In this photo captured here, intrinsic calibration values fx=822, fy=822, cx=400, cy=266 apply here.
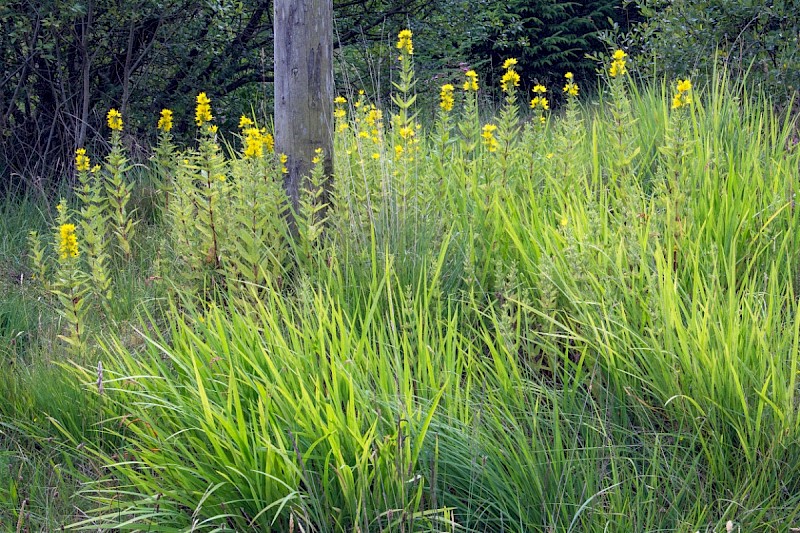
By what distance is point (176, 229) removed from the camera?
12.1 ft

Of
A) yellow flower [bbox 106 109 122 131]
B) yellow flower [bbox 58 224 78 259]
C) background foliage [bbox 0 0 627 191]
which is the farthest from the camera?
background foliage [bbox 0 0 627 191]

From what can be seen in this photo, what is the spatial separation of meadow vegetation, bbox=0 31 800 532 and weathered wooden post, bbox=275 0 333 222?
25cm

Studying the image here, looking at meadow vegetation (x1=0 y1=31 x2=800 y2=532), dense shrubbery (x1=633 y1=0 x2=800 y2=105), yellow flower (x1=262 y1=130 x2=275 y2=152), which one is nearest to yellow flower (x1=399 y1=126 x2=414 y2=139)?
meadow vegetation (x1=0 y1=31 x2=800 y2=532)

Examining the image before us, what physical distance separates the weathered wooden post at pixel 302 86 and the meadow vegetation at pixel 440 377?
246 millimetres

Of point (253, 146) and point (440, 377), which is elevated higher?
point (253, 146)

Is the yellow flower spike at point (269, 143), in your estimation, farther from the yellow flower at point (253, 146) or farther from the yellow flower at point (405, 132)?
the yellow flower at point (405, 132)

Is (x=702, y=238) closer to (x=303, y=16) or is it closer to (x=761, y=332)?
(x=761, y=332)

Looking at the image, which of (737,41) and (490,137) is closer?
(490,137)

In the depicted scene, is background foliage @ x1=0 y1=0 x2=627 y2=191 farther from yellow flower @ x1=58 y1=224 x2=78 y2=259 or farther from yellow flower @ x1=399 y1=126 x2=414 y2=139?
yellow flower @ x1=58 y1=224 x2=78 y2=259

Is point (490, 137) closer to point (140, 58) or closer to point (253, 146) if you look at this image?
point (253, 146)

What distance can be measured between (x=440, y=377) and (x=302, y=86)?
196 cm

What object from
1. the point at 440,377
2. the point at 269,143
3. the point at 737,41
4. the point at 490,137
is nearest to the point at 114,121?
the point at 269,143

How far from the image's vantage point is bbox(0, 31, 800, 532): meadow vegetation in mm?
A: 1999

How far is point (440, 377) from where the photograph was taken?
2291mm
